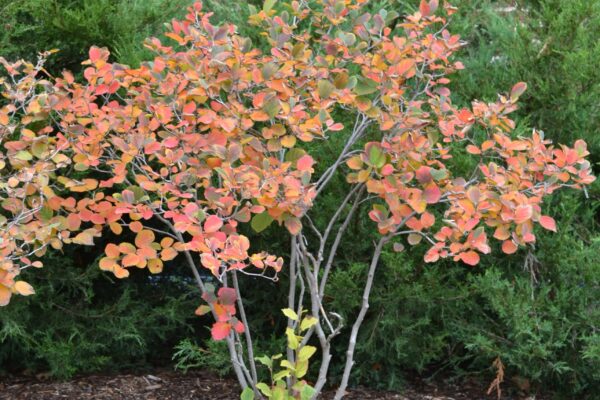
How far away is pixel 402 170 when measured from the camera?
272 centimetres

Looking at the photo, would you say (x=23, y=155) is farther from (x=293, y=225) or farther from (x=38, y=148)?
(x=293, y=225)

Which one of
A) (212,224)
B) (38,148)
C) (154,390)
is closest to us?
(212,224)

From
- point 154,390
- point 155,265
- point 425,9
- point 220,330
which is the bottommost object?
point 154,390

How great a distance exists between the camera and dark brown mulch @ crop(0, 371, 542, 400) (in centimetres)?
350

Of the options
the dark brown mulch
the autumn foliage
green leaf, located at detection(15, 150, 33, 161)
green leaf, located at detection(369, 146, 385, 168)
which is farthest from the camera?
the dark brown mulch

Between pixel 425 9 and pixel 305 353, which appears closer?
pixel 305 353

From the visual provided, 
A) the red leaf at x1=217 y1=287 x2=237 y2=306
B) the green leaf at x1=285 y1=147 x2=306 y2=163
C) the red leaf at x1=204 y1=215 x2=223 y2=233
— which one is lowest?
the red leaf at x1=217 y1=287 x2=237 y2=306

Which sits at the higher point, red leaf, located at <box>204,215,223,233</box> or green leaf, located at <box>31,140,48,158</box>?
green leaf, located at <box>31,140,48,158</box>

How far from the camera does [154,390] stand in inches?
141

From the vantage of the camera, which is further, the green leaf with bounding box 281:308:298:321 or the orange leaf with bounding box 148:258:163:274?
the orange leaf with bounding box 148:258:163:274

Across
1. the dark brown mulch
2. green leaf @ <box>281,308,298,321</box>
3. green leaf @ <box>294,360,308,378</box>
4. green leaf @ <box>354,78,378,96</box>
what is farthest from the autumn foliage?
the dark brown mulch

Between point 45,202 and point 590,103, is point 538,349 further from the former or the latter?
point 45,202

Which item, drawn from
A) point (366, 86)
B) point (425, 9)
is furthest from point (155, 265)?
point (425, 9)

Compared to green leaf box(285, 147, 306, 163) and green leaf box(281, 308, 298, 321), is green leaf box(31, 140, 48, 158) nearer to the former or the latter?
green leaf box(285, 147, 306, 163)
